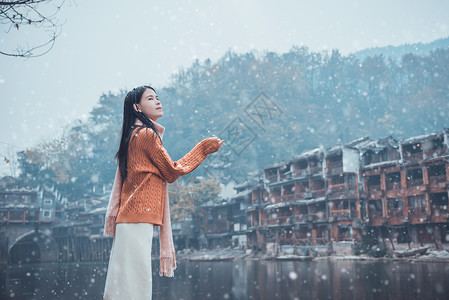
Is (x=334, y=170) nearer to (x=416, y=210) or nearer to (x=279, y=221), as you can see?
(x=279, y=221)

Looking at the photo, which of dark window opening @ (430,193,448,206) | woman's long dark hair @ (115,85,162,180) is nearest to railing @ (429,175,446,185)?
dark window opening @ (430,193,448,206)

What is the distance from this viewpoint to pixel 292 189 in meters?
36.1

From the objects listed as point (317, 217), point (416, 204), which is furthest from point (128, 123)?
point (317, 217)

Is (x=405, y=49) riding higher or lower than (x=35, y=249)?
higher

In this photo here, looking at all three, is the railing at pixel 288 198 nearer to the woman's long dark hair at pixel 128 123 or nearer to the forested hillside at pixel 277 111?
the forested hillside at pixel 277 111

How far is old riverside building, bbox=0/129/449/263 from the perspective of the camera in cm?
2702

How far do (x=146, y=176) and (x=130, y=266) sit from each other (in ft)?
2.07

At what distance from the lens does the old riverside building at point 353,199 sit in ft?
87.2

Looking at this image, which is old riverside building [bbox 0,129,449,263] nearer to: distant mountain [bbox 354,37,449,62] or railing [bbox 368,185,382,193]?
railing [bbox 368,185,382,193]

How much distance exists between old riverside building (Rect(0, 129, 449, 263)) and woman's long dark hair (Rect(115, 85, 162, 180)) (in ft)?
84.5

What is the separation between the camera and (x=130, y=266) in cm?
288

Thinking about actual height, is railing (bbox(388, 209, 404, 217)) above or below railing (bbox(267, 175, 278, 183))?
below

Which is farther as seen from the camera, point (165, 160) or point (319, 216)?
point (319, 216)

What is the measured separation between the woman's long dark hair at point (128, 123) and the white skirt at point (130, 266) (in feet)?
1.53
